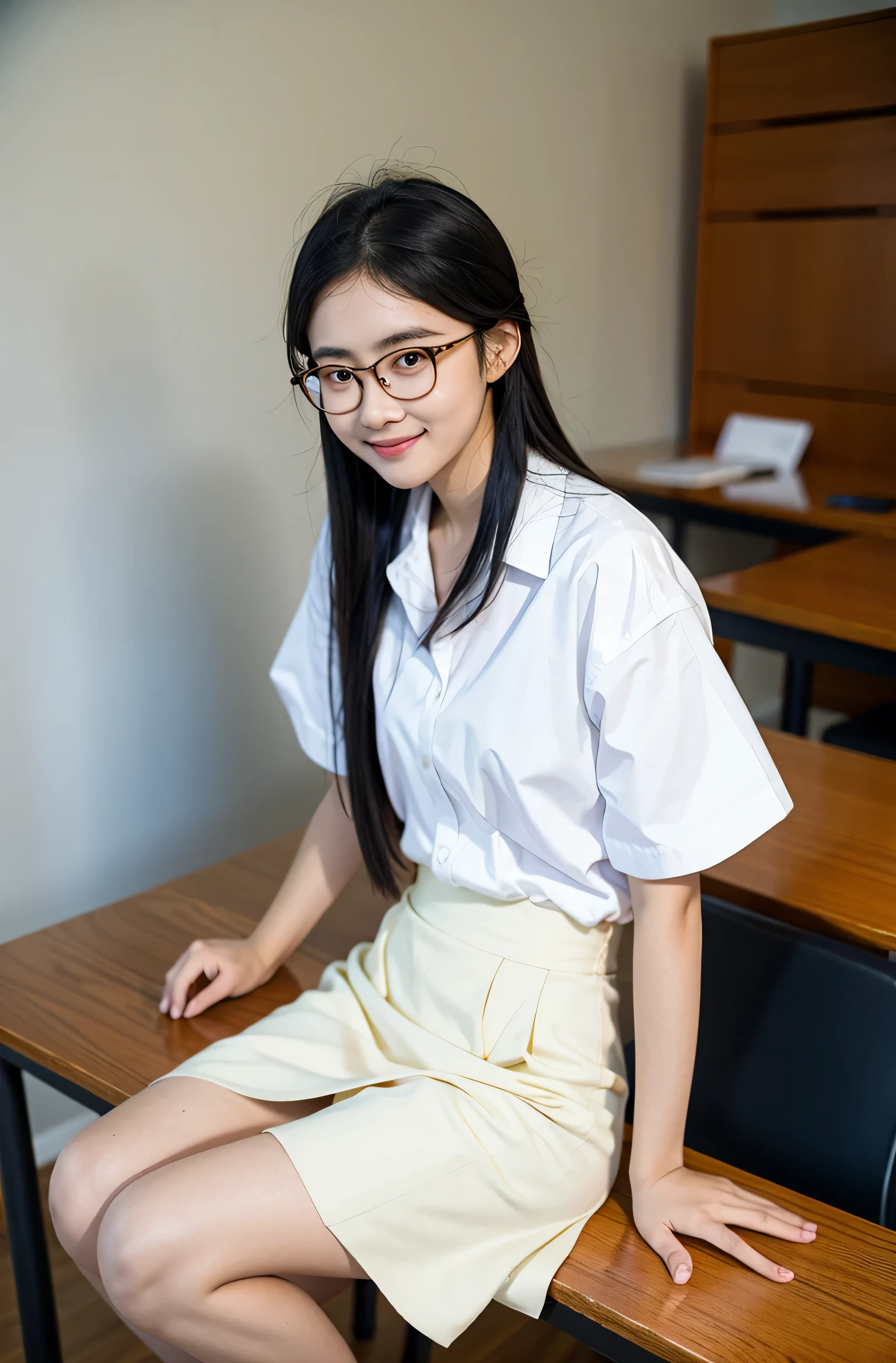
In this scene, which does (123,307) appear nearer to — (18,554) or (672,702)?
(18,554)

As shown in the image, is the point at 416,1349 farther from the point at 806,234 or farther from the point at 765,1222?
the point at 806,234

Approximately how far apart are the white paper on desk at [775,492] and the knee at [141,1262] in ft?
6.51

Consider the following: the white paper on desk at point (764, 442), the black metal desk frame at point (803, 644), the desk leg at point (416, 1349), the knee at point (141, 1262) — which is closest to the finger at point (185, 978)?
the knee at point (141, 1262)

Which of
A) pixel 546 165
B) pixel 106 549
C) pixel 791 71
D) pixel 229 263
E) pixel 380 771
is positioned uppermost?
pixel 791 71

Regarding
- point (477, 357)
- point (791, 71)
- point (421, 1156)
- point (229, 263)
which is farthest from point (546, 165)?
point (421, 1156)

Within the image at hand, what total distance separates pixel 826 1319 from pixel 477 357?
0.79 m

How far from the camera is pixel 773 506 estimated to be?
250 cm

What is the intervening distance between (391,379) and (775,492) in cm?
186

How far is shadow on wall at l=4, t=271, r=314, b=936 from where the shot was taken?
1738 mm

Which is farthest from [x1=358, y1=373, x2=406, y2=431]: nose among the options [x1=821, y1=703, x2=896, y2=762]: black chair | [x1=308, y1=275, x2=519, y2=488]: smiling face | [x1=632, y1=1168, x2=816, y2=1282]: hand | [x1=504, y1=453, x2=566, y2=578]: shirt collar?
[x1=821, y1=703, x2=896, y2=762]: black chair

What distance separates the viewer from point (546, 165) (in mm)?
2545

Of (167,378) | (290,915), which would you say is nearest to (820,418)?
(167,378)

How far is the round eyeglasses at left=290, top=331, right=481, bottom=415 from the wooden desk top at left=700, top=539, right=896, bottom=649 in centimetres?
101

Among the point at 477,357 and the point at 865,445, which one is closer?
the point at 477,357
